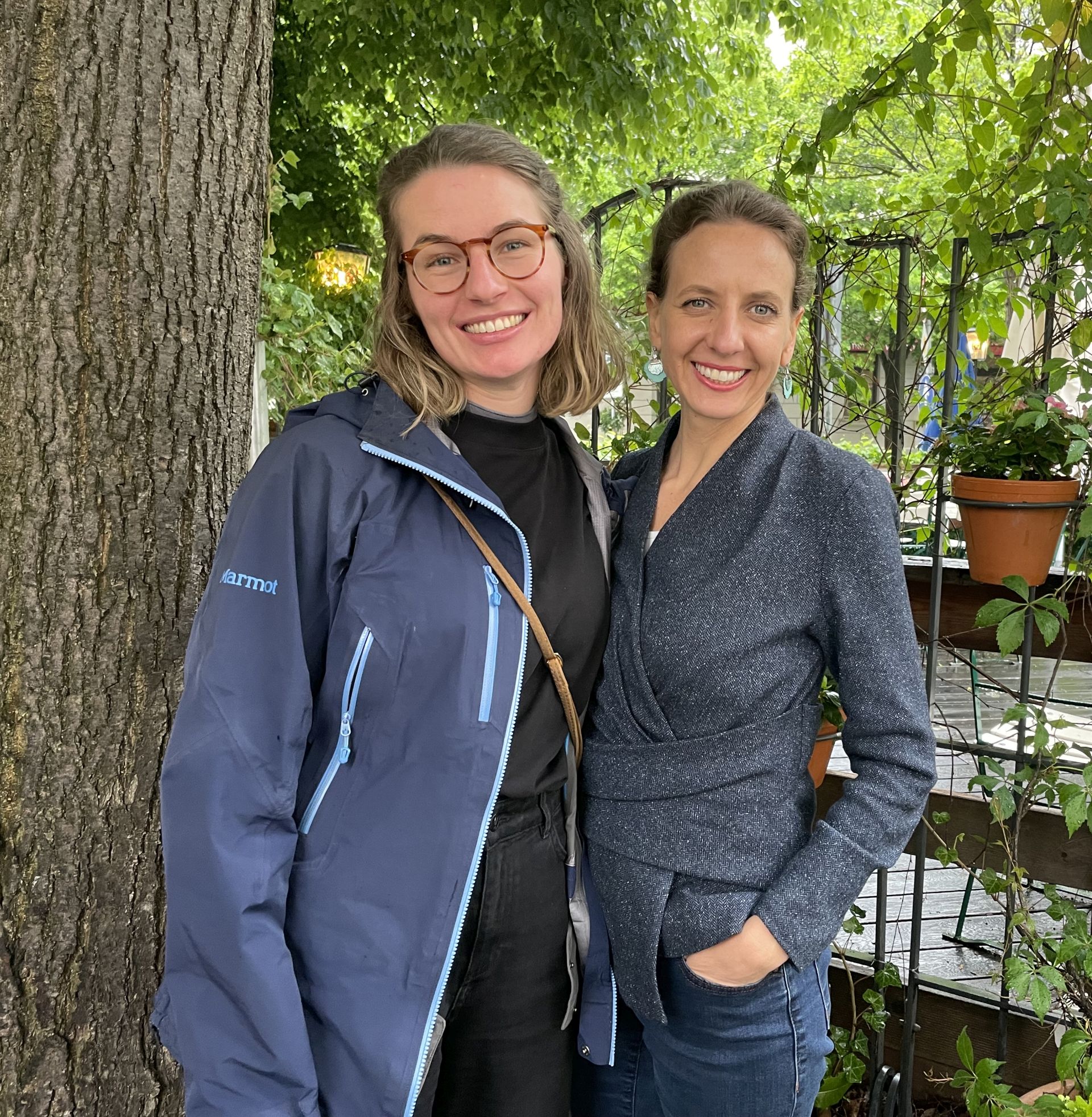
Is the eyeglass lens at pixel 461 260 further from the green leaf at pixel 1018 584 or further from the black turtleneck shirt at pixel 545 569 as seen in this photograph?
the green leaf at pixel 1018 584

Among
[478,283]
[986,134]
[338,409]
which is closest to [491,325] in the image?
[478,283]

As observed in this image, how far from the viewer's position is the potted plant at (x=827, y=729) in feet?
6.61

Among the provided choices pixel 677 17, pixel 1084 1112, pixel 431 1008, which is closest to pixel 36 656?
pixel 431 1008

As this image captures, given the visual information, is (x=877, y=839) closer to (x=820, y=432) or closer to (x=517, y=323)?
(x=517, y=323)

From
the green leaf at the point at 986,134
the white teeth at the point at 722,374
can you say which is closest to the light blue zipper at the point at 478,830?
the white teeth at the point at 722,374

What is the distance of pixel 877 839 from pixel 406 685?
0.68 meters

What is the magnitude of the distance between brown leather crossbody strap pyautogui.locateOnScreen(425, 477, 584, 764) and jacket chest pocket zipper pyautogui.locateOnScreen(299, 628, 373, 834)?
0.65 feet

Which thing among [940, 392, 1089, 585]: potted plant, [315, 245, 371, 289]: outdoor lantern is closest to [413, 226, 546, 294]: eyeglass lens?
[940, 392, 1089, 585]: potted plant

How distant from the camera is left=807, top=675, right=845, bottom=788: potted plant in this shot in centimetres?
202

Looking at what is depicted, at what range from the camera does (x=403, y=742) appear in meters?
1.28

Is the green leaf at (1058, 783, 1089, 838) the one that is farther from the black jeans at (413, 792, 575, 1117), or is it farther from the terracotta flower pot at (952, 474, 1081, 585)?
the black jeans at (413, 792, 575, 1117)

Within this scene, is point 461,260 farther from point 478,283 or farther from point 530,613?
point 530,613

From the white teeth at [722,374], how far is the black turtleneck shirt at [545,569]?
0.27 meters

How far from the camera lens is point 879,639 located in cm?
138
